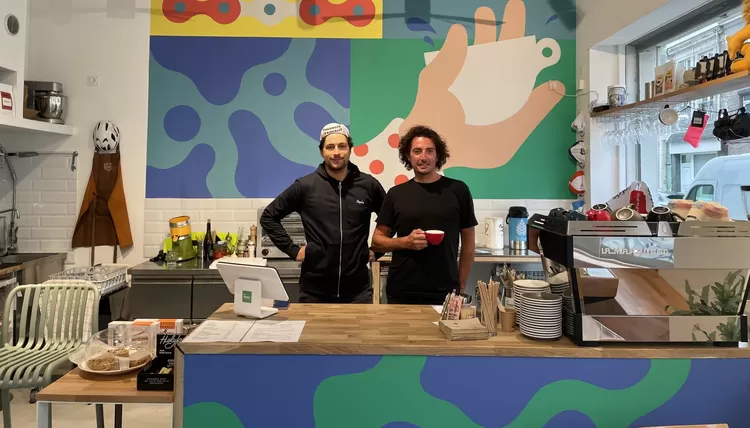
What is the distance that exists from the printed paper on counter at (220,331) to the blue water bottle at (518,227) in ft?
9.43

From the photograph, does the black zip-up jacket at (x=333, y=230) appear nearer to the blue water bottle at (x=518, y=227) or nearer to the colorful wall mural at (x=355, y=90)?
the colorful wall mural at (x=355, y=90)

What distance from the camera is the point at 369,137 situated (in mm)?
4727

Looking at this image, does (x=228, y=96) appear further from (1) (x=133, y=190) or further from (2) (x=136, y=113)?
(1) (x=133, y=190)

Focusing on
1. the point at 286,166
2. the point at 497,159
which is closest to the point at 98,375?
the point at 286,166

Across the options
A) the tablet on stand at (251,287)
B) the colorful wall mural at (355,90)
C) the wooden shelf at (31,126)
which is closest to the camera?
the tablet on stand at (251,287)

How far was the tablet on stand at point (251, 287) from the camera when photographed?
215 centimetres

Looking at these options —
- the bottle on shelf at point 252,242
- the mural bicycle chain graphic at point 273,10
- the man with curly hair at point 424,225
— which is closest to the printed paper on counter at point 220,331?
the man with curly hair at point 424,225

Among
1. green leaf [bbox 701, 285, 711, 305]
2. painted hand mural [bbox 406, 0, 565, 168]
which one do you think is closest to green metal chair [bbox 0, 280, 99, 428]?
painted hand mural [bbox 406, 0, 565, 168]

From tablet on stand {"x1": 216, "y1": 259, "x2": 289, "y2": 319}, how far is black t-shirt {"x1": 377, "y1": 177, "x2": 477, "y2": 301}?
71 centimetres

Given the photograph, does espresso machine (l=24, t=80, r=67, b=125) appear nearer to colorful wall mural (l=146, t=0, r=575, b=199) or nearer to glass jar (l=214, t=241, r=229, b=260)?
colorful wall mural (l=146, t=0, r=575, b=199)

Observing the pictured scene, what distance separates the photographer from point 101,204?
4543mm

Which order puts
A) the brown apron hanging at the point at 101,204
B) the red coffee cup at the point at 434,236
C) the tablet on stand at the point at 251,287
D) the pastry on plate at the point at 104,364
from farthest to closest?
the brown apron hanging at the point at 101,204, the red coffee cup at the point at 434,236, the tablet on stand at the point at 251,287, the pastry on plate at the point at 104,364

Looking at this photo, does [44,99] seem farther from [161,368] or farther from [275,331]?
[275,331]

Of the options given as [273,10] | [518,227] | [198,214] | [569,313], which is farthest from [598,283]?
[273,10]
